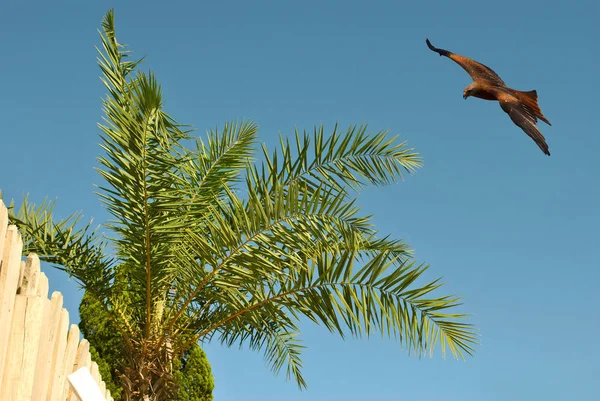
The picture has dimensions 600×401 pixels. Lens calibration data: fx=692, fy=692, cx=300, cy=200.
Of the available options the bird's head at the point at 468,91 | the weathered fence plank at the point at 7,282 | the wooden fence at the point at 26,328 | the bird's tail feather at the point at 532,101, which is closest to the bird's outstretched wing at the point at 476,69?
the bird's head at the point at 468,91

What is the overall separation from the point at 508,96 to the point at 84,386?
164 inches

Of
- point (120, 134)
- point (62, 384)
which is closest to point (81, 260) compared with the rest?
point (120, 134)

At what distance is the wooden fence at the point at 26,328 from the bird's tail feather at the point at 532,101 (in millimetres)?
3816

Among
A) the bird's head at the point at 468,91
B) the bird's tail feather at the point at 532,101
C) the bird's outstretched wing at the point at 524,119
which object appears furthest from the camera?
the bird's head at the point at 468,91

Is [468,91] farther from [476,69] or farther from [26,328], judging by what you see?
[26,328]

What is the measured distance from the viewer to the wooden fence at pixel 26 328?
2.59 meters

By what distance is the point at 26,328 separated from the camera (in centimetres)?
277

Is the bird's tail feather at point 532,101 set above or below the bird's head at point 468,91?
below

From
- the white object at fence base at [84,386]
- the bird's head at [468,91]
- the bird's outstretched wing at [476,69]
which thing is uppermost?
the bird's outstretched wing at [476,69]

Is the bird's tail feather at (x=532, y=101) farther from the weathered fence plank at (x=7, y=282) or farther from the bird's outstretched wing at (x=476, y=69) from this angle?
the weathered fence plank at (x=7, y=282)

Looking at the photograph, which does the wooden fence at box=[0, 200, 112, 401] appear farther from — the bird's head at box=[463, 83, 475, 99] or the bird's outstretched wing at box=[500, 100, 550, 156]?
the bird's head at box=[463, 83, 475, 99]

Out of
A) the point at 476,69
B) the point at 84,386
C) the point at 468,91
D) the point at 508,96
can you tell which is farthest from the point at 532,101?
the point at 84,386

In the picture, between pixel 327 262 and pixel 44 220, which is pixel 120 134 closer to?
pixel 44 220

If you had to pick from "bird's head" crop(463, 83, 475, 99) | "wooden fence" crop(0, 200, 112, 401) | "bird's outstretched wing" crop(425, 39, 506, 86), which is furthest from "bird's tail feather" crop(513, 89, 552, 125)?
"wooden fence" crop(0, 200, 112, 401)
